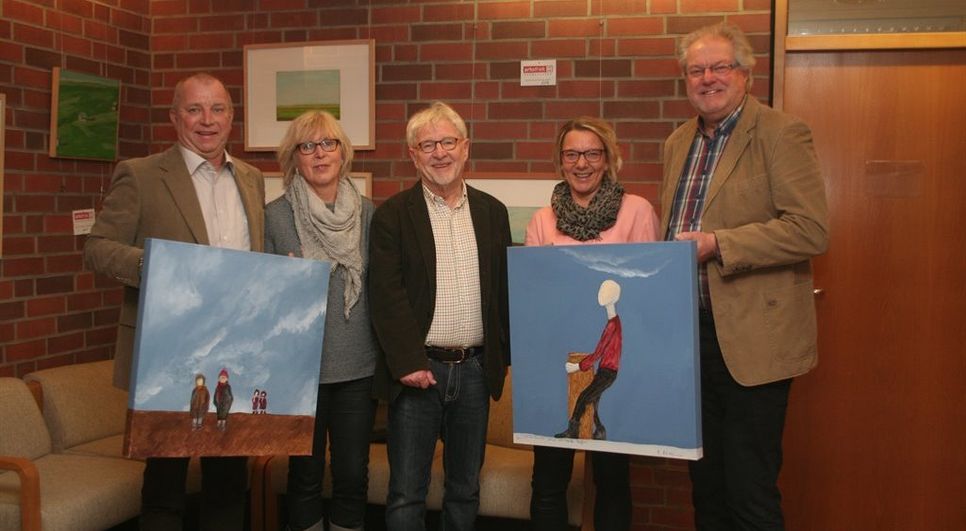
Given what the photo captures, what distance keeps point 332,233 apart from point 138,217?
58 centimetres

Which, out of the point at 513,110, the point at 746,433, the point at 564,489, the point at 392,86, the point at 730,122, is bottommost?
the point at 564,489

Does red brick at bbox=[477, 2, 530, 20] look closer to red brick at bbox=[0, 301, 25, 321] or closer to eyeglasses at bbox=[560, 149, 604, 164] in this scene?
eyeglasses at bbox=[560, 149, 604, 164]

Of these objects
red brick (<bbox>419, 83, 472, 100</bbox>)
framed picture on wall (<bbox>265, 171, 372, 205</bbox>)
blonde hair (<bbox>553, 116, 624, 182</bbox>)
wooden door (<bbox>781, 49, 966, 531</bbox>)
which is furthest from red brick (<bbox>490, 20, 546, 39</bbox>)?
blonde hair (<bbox>553, 116, 624, 182</bbox>)

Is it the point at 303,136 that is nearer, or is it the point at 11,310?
the point at 303,136

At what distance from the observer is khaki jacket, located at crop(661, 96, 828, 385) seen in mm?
2312

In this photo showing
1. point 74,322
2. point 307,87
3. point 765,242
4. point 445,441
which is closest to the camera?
point 765,242

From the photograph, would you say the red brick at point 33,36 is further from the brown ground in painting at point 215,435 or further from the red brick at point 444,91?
the brown ground in painting at point 215,435

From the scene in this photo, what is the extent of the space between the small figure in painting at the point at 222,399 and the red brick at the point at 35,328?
1.78 meters

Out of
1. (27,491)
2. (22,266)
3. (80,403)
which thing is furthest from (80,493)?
(22,266)

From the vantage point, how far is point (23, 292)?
12.0 feet

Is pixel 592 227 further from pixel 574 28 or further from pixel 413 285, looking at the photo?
pixel 574 28

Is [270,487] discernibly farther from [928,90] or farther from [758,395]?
[928,90]

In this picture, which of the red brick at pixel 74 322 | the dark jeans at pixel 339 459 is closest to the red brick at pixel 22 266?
the red brick at pixel 74 322

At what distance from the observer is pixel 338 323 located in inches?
107
